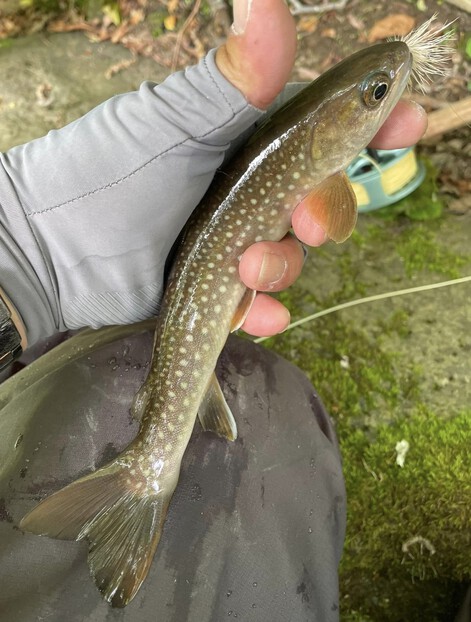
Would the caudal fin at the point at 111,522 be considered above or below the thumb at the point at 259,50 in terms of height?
below

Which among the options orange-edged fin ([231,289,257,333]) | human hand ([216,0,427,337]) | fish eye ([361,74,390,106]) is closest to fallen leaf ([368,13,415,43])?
human hand ([216,0,427,337])

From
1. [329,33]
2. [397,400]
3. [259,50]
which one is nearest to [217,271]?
[259,50]

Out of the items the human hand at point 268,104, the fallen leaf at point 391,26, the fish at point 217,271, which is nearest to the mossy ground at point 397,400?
the human hand at point 268,104

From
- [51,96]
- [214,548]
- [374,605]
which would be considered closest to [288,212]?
[214,548]

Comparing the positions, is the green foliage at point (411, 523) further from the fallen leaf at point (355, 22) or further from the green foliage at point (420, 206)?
the fallen leaf at point (355, 22)

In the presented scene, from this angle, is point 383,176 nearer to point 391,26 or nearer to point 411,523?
point 391,26

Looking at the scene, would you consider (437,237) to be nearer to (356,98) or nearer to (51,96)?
(356,98)
